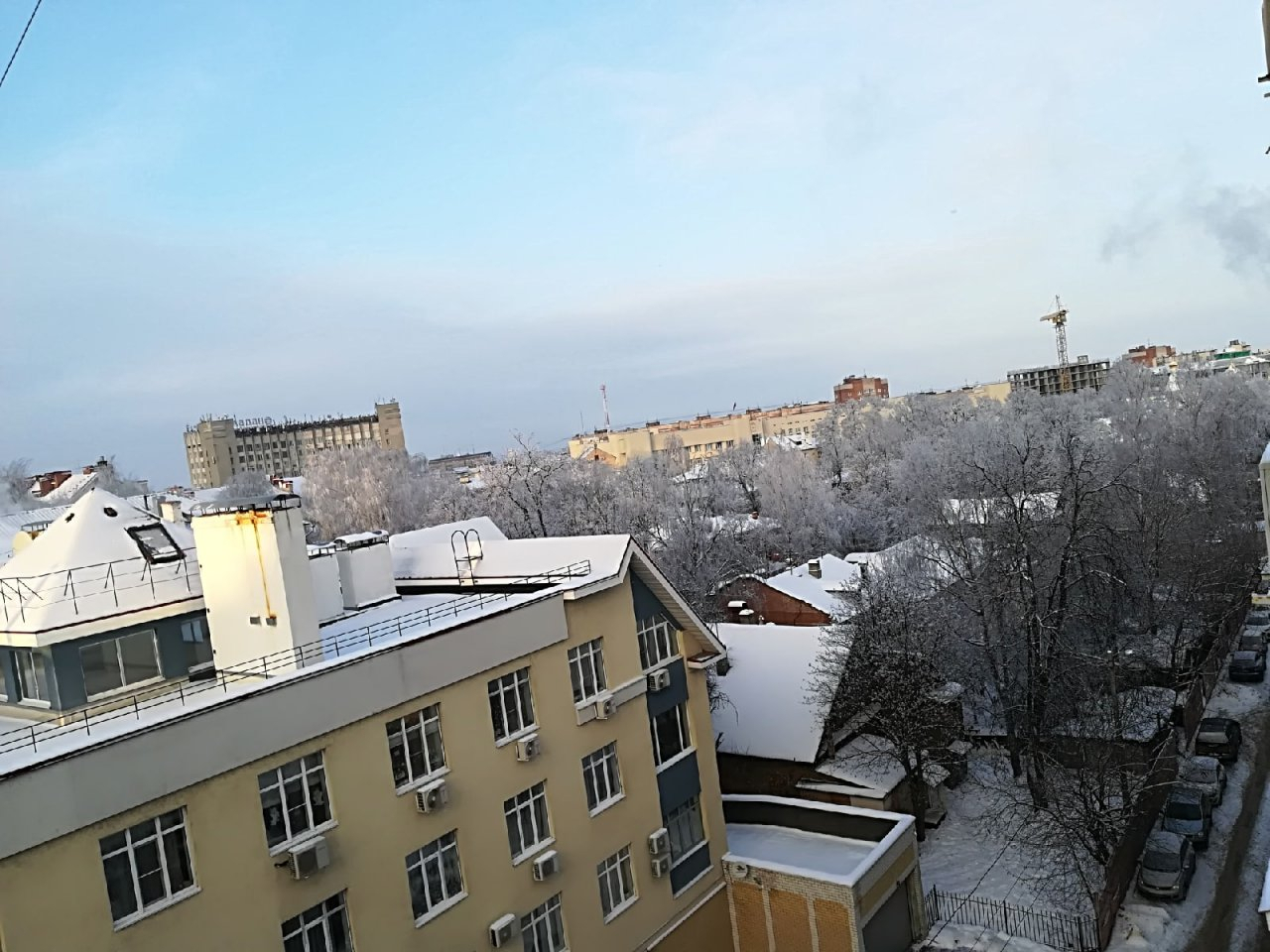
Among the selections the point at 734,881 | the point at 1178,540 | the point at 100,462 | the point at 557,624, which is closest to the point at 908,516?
the point at 1178,540

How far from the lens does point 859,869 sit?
1570cm

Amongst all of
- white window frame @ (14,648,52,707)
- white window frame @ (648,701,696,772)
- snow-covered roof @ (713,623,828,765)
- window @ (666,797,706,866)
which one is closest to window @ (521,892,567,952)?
window @ (666,797,706,866)

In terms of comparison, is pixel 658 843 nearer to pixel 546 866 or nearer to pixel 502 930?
pixel 546 866

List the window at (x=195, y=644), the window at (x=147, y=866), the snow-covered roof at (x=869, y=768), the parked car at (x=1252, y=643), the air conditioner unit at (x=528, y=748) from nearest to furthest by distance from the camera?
the window at (x=147, y=866)
the window at (x=195, y=644)
the air conditioner unit at (x=528, y=748)
the snow-covered roof at (x=869, y=768)
the parked car at (x=1252, y=643)

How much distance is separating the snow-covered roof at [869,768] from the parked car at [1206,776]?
18.8ft

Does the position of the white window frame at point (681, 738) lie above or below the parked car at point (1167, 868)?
above

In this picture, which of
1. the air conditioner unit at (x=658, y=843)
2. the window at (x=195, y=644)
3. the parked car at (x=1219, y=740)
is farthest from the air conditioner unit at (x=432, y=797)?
the parked car at (x=1219, y=740)

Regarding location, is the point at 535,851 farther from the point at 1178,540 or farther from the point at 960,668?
the point at 1178,540

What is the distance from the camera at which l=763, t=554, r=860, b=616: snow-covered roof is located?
3356 cm

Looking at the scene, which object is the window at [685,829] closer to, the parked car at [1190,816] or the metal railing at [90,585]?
the metal railing at [90,585]

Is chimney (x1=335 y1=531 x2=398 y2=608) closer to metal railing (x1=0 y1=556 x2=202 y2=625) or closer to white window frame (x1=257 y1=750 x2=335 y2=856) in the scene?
metal railing (x1=0 y1=556 x2=202 y2=625)

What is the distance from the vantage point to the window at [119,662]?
1170 cm

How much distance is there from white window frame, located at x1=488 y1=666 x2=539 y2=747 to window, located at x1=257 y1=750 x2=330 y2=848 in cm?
271

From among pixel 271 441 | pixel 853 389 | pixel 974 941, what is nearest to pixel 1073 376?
pixel 853 389
